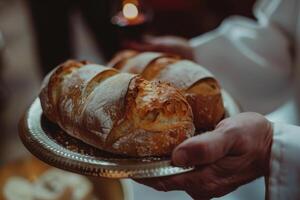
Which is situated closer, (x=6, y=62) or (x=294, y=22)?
(x=294, y=22)

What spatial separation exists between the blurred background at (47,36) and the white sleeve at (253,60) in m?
0.23

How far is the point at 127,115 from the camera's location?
86cm

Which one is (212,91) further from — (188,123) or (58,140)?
(58,140)

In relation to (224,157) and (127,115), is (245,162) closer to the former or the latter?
(224,157)

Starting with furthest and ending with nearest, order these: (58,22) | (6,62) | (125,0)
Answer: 1. (58,22)
2. (6,62)
3. (125,0)

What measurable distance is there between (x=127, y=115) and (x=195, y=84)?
0.19 meters

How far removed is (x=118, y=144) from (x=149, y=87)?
0.37 ft

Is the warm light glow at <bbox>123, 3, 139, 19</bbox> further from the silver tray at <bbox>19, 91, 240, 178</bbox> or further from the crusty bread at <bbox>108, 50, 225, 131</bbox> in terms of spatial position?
the silver tray at <bbox>19, 91, 240, 178</bbox>

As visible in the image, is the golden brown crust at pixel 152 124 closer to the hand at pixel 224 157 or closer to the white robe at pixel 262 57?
the hand at pixel 224 157

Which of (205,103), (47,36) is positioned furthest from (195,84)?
(47,36)

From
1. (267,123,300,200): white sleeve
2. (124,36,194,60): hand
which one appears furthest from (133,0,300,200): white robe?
(267,123,300,200): white sleeve

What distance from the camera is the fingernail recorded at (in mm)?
793

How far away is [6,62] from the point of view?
2041 mm

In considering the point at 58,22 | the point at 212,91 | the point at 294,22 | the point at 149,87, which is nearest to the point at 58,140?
the point at 149,87
